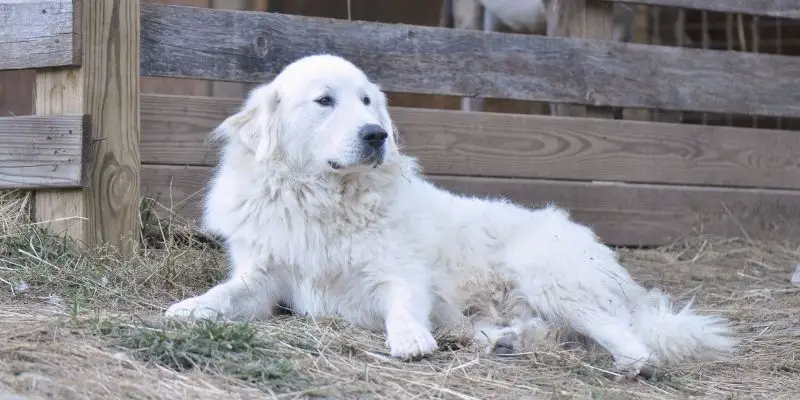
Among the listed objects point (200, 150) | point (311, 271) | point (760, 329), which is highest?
point (200, 150)

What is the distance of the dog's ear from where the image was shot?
4207 mm

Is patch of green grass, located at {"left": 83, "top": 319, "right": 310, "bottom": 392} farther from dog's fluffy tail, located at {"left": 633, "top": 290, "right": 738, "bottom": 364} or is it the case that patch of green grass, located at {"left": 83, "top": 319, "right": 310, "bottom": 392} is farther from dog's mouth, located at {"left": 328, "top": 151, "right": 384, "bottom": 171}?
dog's fluffy tail, located at {"left": 633, "top": 290, "right": 738, "bottom": 364}

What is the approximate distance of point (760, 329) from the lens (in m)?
4.64

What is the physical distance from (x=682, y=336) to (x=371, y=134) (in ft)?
4.90

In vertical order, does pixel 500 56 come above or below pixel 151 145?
above

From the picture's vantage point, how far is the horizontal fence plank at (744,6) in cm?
640

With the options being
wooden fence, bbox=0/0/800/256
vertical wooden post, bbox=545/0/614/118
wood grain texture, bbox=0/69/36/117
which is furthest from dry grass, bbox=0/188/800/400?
wood grain texture, bbox=0/69/36/117

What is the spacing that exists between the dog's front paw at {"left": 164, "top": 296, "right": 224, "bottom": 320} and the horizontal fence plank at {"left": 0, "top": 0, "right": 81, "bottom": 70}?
1.48m

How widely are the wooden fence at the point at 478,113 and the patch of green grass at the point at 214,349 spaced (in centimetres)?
151

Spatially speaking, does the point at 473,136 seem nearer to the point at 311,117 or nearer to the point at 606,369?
the point at 311,117

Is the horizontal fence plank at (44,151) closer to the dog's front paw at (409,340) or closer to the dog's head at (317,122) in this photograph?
the dog's head at (317,122)

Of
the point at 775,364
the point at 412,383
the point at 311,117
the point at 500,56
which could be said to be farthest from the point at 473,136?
the point at 412,383

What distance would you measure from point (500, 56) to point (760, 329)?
2264 millimetres

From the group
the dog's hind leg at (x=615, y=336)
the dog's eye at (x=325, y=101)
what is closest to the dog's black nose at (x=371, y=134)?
the dog's eye at (x=325, y=101)
